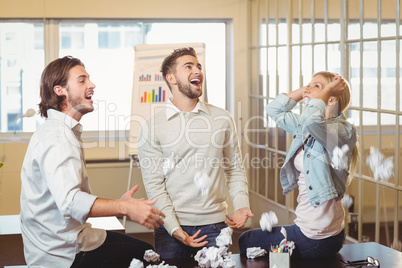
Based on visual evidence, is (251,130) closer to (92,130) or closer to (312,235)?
(92,130)

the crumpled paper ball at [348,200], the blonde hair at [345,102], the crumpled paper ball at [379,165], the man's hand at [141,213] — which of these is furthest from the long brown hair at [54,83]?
the crumpled paper ball at [348,200]

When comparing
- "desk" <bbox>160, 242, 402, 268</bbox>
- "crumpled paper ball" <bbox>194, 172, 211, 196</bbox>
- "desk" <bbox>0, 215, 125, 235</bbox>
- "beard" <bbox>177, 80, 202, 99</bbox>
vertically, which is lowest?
"desk" <bbox>0, 215, 125, 235</bbox>

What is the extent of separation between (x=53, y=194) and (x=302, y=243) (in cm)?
104

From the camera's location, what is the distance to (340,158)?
95.2 inches

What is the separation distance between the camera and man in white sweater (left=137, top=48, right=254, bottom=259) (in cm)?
274

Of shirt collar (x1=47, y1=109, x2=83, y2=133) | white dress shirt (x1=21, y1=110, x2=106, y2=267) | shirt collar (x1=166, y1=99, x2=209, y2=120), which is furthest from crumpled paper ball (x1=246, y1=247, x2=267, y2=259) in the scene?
shirt collar (x1=47, y1=109, x2=83, y2=133)

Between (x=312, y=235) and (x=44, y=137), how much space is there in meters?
1.16

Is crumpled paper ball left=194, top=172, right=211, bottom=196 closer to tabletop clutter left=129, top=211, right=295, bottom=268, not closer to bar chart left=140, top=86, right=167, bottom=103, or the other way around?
tabletop clutter left=129, top=211, right=295, bottom=268

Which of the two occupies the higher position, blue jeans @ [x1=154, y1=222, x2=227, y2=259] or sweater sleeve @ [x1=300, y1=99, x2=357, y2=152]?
sweater sleeve @ [x1=300, y1=99, x2=357, y2=152]

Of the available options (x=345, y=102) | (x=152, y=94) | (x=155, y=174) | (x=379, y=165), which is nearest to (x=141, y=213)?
(x=155, y=174)

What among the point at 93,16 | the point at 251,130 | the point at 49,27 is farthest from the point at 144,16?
the point at 251,130

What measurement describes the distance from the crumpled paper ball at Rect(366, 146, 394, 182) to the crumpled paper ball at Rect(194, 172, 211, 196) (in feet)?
4.01

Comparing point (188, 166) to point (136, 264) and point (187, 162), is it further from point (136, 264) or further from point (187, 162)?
point (136, 264)

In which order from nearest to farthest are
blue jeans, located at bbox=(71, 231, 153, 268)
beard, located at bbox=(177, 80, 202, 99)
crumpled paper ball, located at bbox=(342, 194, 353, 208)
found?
blue jeans, located at bbox=(71, 231, 153, 268), beard, located at bbox=(177, 80, 202, 99), crumpled paper ball, located at bbox=(342, 194, 353, 208)
